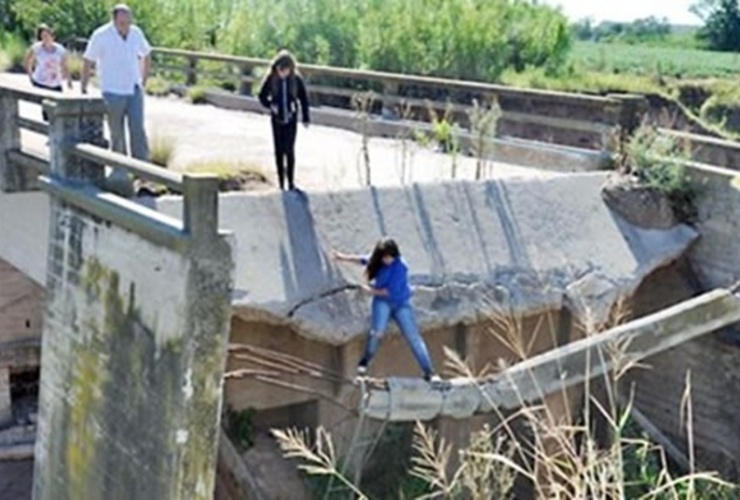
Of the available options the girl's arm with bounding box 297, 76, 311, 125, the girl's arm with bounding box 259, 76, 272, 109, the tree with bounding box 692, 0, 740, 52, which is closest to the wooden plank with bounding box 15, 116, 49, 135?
the girl's arm with bounding box 259, 76, 272, 109

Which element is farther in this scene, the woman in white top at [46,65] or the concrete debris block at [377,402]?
the woman in white top at [46,65]

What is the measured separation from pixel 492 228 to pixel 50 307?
420 centimetres

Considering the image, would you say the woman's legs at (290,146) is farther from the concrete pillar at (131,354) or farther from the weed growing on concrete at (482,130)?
the weed growing on concrete at (482,130)

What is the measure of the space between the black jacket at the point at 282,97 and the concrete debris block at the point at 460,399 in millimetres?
2942

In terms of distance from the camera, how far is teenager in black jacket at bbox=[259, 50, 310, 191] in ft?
32.8

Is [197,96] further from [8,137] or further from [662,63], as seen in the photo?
[662,63]

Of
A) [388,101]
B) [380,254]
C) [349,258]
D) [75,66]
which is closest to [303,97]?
[349,258]

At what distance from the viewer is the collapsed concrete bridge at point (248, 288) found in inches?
290

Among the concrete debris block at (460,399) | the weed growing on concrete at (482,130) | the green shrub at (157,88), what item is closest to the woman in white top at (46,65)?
the weed growing on concrete at (482,130)

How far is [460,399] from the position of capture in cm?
879

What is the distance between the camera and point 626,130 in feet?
41.0

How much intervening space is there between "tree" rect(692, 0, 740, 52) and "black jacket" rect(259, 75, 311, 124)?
163 ft

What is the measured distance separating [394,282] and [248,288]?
1173 millimetres

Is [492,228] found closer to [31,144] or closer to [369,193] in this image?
[369,193]
